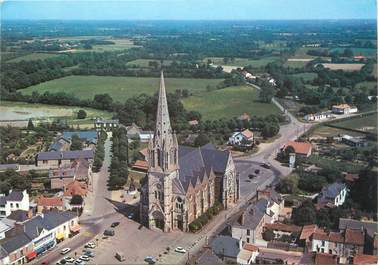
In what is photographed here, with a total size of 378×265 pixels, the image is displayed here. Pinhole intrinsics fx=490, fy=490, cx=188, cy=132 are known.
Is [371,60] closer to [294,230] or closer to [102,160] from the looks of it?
[102,160]

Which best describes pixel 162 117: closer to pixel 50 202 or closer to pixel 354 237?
pixel 50 202

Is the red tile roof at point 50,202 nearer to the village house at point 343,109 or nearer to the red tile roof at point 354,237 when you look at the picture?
the red tile roof at point 354,237

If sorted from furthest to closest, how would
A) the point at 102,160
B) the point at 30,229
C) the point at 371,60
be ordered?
the point at 371,60 → the point at 102,160 → the point at 30,229

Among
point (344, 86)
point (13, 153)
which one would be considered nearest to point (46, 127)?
point (13, 153)

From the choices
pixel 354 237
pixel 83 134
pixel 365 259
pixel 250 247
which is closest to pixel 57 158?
pixel 83 134

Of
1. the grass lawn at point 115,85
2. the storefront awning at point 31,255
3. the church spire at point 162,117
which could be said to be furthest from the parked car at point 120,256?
the grass lawn at point 115,85
